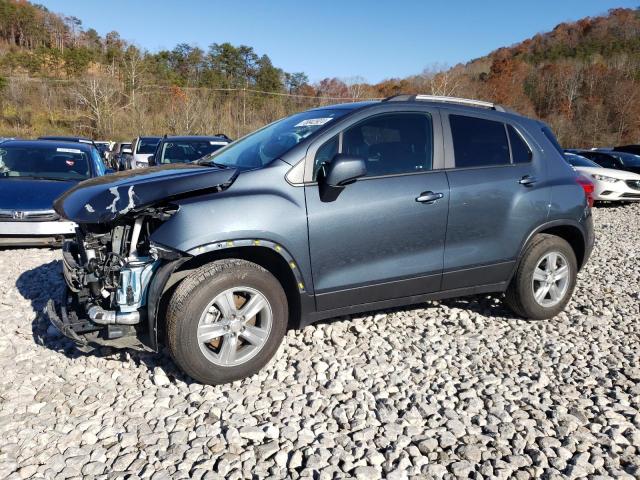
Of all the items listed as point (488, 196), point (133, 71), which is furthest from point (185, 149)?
point (133, 71)

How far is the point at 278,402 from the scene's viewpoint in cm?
315

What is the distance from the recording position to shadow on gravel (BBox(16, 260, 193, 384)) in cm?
362

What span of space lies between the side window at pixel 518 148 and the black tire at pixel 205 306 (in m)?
2.34

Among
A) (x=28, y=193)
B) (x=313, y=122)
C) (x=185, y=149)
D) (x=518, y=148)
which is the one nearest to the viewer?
(x=313, y=122)

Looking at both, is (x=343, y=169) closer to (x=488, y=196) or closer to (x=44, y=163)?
(x=488, y=196)

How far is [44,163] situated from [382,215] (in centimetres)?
599

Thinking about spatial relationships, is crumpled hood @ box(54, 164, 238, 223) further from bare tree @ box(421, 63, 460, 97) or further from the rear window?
bare tree @ box(421, 63, 460, 97)

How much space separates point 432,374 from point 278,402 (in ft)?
3.64

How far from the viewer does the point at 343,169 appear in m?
3.28

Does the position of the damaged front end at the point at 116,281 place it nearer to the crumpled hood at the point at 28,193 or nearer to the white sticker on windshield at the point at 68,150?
the crumpled hood at the point at 28,193

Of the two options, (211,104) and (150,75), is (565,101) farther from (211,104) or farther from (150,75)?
(150,75)

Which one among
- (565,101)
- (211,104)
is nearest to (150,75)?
(211,104)

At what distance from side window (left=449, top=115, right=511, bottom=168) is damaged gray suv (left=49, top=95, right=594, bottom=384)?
0.03 feet

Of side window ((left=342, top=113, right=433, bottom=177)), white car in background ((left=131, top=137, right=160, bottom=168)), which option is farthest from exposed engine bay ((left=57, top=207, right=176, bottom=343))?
white car in background ((left=131, top=137, right=160, bottom=168))
